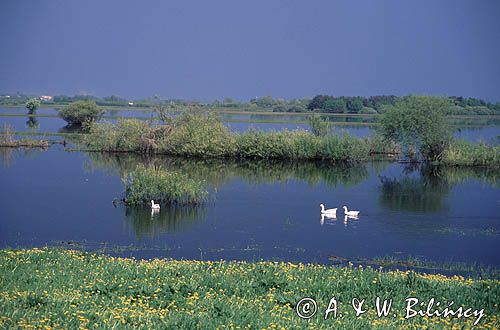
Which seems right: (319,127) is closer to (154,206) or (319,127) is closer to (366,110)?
(154,206)

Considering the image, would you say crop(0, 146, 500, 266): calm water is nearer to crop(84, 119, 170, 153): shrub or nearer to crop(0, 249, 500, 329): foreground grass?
crop(0, 249, 500, 329): foreground grass

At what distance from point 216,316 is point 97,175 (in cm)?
2943

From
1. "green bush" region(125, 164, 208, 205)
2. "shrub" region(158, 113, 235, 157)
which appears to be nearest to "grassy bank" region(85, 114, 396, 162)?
"shrub" region(158, 113, 235, 157)

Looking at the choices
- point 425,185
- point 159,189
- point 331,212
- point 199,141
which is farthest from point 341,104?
point 331,212

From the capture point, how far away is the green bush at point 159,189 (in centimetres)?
2795

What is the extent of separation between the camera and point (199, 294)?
36.5 ft

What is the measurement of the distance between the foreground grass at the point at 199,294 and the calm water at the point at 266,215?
251 inches

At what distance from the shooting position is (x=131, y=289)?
11.0 meters


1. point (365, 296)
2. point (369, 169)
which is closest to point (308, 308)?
point (365, 296)

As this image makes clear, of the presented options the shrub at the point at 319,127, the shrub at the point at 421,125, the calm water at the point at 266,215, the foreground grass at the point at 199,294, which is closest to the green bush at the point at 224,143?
the shrub at the point at 421,125

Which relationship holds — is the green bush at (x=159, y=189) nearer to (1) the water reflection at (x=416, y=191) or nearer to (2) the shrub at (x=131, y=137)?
(1) the water reflection at (x=416, y=191)

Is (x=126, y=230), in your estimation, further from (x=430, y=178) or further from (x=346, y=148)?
(x=346, y=148)

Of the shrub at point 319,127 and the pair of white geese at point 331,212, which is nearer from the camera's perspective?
the pair of white geese at point 331,212

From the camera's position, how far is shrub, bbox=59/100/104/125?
3044 inches
